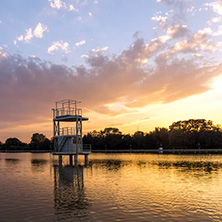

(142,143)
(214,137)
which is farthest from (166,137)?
(214,137)

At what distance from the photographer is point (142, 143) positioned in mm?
149500

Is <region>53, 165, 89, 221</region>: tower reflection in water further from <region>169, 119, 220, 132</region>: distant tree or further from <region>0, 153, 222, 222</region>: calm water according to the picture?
<region>169, 119, 220, 132</region>: distant tree

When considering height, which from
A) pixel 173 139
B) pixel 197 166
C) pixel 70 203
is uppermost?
pixel 173 139

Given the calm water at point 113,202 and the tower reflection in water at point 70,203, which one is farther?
the tower reflection in water at point 70,203

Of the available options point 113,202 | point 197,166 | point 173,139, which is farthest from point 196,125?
point 113,202

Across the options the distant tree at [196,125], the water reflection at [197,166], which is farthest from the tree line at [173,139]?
the water reflection at [197,166]

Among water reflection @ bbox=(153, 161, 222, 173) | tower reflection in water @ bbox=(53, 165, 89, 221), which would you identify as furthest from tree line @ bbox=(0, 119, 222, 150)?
tower reflection in water @ bbox=(53, 165, 89, 221)

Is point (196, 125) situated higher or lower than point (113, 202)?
higher

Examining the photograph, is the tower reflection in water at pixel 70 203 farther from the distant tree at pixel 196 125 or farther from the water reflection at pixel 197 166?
the distant tree at pixel 196 125

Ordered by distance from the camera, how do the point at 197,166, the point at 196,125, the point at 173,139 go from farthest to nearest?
the point at 196,125 → the point at 173,139 → the point at 197,166

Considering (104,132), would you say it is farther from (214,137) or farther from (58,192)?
(58,192)

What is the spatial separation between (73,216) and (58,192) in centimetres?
698

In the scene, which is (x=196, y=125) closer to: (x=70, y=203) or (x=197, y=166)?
(x=197, y=166)

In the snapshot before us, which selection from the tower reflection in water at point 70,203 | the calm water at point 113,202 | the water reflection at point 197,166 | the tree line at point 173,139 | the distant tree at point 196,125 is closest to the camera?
the calm water at point 113,202
